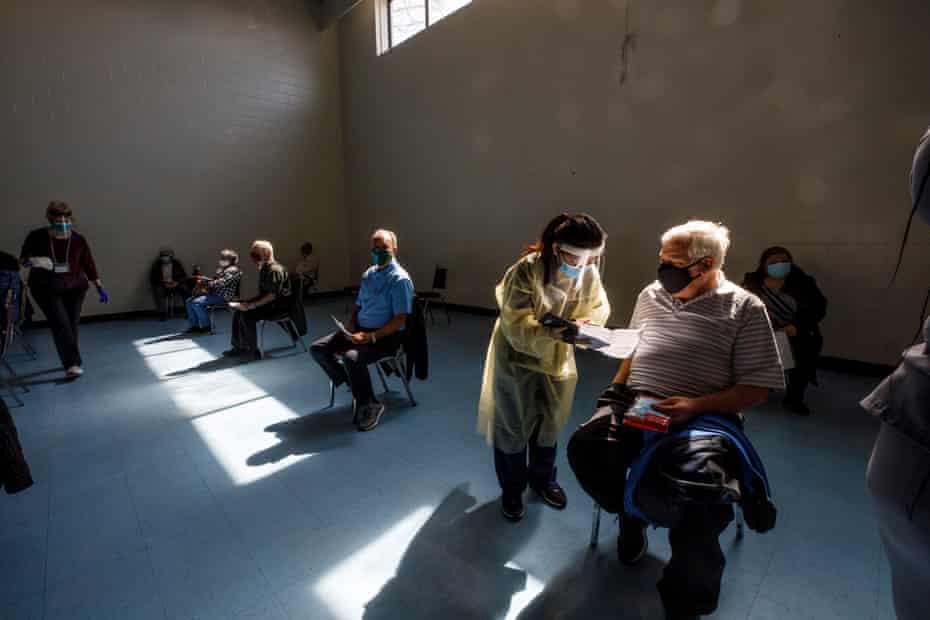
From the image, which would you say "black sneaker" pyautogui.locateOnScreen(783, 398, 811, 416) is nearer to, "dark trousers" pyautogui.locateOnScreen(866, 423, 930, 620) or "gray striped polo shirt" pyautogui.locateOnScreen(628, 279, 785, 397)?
"gray striped polo shirt" pyautogui.locateOnScreen(628, 279, 785, 397)

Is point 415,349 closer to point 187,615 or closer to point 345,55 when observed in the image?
point 187,615

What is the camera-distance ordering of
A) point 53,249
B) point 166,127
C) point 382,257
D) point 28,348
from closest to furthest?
point 382,257
point 53,249
point 28,348
point 166,127

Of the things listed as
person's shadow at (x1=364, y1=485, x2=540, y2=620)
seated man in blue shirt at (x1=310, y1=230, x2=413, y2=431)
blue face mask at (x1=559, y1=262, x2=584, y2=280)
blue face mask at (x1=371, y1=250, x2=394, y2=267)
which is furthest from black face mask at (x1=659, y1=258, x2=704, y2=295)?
blue face mask at (x1=371, y1=250, x2=394, y2=267)

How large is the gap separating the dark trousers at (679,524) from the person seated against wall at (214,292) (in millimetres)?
4489

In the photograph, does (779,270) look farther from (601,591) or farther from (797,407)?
(601,591)

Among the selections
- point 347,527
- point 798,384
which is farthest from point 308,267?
point 798,384

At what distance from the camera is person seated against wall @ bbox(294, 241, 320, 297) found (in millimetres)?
7535

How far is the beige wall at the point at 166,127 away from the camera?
563cm

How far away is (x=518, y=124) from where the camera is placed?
556 cm

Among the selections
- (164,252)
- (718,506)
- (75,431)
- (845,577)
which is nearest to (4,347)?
(75,431)

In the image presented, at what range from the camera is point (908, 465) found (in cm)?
63

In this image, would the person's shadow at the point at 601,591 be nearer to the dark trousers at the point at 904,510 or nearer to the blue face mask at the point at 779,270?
the dark trousers at the point at 904,510

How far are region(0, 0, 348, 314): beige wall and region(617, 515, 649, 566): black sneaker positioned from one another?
7.17 meters

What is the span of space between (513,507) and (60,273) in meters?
3.93
